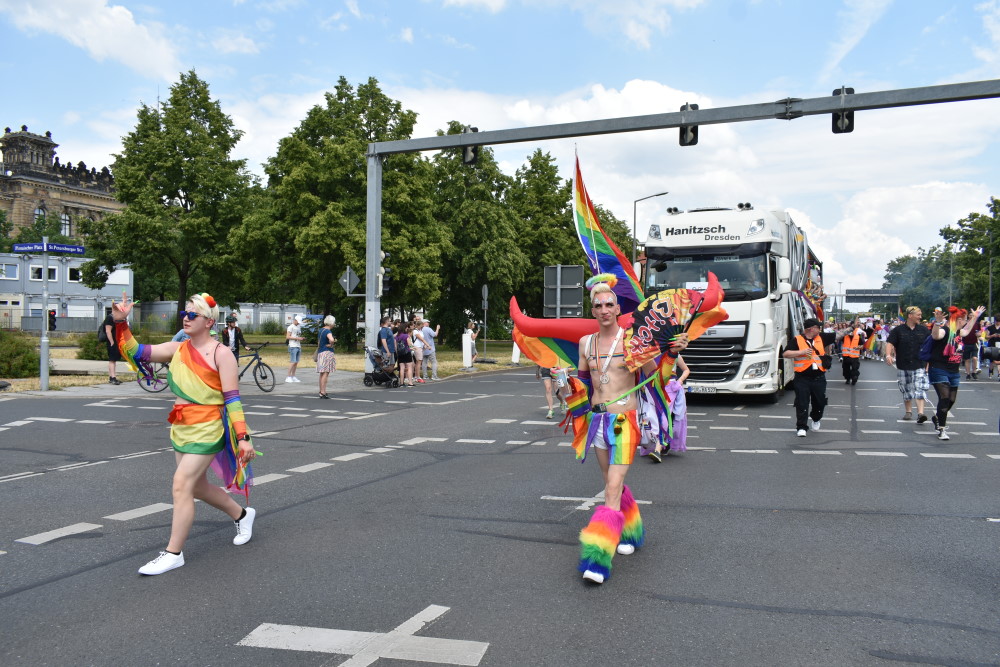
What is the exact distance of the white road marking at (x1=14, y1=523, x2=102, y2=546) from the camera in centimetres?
551

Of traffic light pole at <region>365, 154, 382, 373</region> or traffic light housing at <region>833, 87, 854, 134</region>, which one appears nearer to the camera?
traffic light housing at <region>833, 87, 854, 134</region>

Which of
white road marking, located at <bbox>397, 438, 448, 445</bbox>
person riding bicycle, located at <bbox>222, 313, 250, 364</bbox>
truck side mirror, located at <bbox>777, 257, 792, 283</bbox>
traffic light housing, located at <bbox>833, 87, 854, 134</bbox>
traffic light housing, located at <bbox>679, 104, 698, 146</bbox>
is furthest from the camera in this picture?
person riding bicycle, located at <bbox>222, 313, 250, 364</bbox>

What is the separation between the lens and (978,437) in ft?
36.3

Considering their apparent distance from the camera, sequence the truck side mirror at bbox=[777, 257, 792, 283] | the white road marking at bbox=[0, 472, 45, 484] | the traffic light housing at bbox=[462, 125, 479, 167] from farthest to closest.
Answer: the traffic light housing at bbox=[462, 125, 479, 167] → the truck side mirror at bbox=[777, 257, 792, 283] → the white road marking at bbox=[0, 472, 45, 484]

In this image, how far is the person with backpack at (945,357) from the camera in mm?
11008

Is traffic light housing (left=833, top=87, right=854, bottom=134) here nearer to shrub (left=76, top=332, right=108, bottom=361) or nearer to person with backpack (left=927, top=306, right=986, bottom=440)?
person with backpack (left=927, top=306, right=986, bottom=440)

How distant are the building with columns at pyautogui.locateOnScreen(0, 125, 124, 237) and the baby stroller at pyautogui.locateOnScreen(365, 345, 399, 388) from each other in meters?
71.6

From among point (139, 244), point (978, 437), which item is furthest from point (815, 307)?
point (139, 244)

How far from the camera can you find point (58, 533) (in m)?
5.69

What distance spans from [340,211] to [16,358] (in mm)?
15836

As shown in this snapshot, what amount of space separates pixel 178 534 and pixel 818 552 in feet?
12.9

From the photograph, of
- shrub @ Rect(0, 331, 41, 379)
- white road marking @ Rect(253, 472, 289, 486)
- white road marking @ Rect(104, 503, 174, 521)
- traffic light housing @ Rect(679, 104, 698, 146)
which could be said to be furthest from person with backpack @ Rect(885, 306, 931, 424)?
shrub @ Rect(0, 331, 41, 379)

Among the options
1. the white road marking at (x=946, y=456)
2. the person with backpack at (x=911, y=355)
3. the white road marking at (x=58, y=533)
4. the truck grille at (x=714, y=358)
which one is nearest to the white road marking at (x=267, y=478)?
the white road marking at (x=58, y=533)

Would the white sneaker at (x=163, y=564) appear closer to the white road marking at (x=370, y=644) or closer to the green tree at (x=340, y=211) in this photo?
the white road marking at (x=370, y=644)
